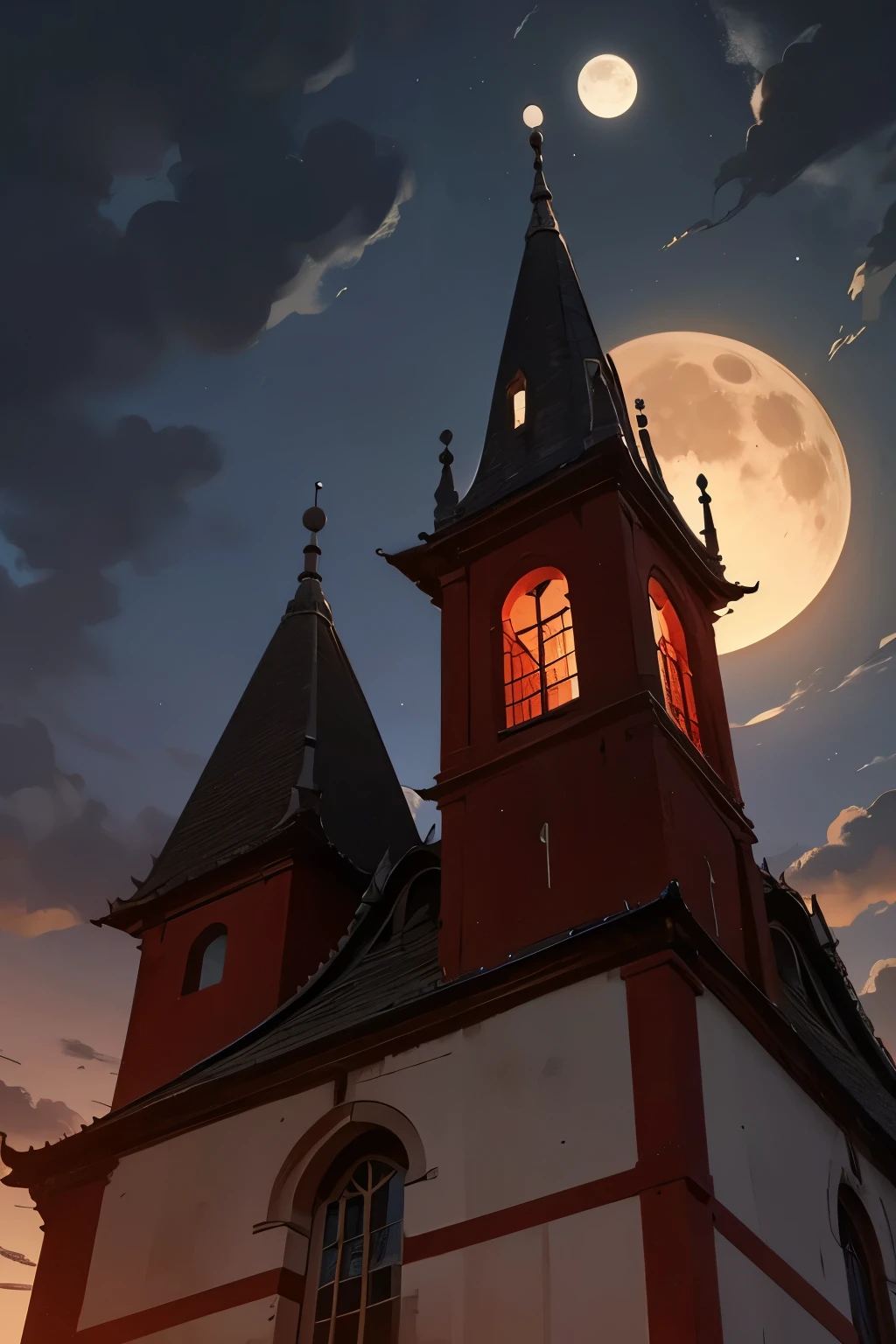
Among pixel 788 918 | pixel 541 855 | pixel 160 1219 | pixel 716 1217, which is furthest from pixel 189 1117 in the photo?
pixel 788 918

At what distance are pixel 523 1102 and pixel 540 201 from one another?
68.3 ft

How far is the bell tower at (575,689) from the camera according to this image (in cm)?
1622

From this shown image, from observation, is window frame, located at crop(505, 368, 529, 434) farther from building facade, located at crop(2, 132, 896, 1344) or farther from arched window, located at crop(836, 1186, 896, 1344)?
arched window, located at crop(836, 1186, 896, 1344)

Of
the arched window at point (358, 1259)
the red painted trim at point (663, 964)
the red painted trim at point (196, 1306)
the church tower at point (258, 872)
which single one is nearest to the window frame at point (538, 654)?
the church tower at point (258, 872)

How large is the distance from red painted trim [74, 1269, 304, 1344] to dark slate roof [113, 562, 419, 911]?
7.88 m

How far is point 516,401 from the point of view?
23625 mm

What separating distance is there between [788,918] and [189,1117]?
9588 mm

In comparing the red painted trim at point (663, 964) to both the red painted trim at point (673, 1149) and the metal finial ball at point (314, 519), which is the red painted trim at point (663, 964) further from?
the metal finial ball at point (314, 519)

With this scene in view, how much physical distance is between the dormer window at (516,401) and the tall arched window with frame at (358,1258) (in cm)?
1226

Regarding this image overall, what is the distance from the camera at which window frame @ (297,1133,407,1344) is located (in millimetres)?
14211

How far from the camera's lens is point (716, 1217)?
502 inches

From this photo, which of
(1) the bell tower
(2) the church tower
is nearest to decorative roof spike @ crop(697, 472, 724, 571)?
(1) the bell tower

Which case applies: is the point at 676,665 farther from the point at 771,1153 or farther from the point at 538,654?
the point at 771,1153

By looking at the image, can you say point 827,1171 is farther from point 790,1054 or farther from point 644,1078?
point 644,1078
